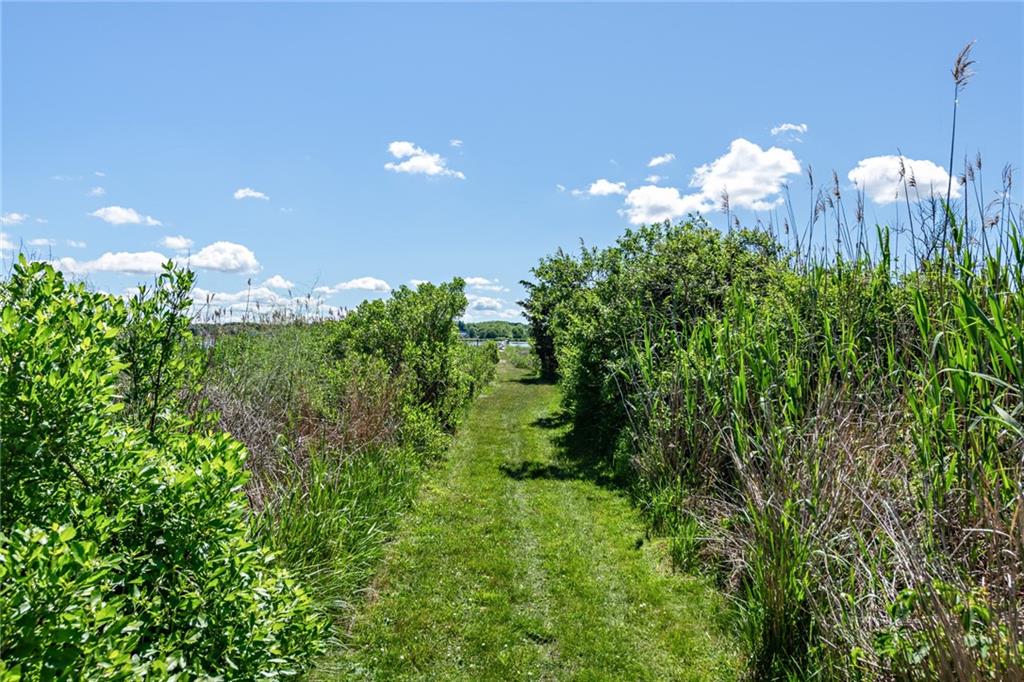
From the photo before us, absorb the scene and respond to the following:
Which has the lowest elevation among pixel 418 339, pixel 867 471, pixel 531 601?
pixel 531 601

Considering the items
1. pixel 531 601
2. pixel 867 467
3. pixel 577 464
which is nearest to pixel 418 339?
pixel 577 464

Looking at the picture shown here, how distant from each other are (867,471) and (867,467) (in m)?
0.07

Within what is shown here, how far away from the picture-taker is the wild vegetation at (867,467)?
2.52 m

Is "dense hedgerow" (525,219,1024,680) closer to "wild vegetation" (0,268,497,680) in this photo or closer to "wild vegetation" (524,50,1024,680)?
"wild vegetation" (524,50,1024,680)

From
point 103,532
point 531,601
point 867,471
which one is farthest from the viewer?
point 531,601

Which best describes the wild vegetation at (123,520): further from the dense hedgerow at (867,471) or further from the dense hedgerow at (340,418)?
the dense hedgerow at (867,471)

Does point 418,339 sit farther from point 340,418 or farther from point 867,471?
point 867,471

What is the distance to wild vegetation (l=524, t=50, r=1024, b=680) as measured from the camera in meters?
2.52

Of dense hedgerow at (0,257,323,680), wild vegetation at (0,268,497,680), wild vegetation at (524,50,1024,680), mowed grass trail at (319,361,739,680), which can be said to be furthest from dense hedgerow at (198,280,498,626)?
wild vegetation at (524,50,1024,680)

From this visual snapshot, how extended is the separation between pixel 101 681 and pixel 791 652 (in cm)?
377

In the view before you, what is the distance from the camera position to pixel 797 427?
4.42 meters

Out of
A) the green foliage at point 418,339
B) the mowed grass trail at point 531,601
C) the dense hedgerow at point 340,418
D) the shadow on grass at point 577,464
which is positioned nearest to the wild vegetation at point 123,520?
the dense hedgerow at point 340,418

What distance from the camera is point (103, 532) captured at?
2.02 metres

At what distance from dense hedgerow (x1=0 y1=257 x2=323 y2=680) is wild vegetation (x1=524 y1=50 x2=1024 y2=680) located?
2.99 meters
